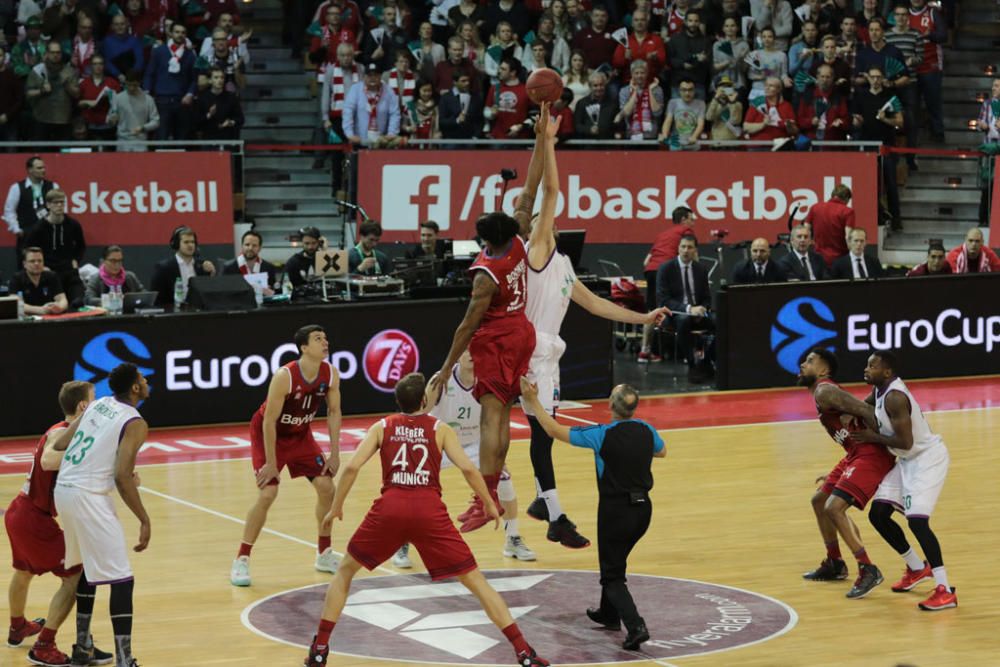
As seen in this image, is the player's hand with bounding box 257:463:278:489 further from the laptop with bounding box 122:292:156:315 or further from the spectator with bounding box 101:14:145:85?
the spectator with bounding box 101:14:145:85

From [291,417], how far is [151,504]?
11.5 feet

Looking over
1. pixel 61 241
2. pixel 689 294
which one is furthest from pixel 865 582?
pixel 61 241

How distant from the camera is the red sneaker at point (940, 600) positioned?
11414mm

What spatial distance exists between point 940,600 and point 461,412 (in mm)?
3903

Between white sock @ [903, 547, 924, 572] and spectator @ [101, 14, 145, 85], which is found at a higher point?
spectator @ [101, 14, 145, 85]

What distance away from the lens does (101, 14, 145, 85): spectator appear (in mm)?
24312

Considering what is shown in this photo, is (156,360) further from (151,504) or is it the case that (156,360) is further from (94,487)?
(94,487)

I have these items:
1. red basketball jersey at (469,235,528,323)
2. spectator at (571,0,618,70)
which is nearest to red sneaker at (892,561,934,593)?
red basketball jersey at (469,235,528,323)

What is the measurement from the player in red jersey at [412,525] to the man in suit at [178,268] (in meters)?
11.0

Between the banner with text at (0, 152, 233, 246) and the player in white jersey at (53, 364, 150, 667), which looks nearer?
the player in white jersey at (53, 364, 150, 667)

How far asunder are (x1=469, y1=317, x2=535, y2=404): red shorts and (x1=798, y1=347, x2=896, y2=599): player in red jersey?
1.91 m

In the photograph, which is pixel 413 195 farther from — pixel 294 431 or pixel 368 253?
pixel 294 431

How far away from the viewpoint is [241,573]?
39.8 feet

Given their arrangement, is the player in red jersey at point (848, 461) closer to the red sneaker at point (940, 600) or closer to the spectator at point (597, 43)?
the red sneaker at point (940, 600)
